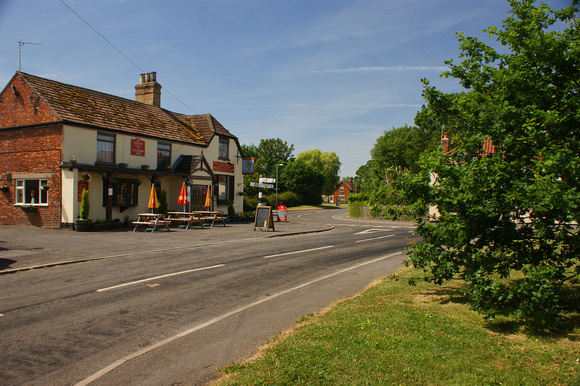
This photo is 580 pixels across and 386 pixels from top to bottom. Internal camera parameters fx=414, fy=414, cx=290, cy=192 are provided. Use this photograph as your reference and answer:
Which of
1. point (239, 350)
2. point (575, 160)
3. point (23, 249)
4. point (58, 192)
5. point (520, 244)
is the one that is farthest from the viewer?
point (58, 192)

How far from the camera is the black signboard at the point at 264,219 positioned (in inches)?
923

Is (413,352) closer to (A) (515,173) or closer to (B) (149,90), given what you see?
(A) (515,173)

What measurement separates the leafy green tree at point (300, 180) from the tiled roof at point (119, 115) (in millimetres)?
41590

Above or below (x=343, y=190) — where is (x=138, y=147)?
above

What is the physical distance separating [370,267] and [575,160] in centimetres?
740

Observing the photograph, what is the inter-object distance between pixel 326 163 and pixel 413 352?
103 meters

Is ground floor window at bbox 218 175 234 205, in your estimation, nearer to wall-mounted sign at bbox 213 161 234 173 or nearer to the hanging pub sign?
wall-mounted sign at bbox 213 161 234 173

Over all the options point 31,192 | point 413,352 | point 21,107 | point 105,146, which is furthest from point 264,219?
point 413,352

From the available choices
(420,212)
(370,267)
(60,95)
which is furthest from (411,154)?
(420,212)

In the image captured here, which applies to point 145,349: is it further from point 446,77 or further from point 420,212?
point 446,77

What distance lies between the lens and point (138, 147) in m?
26.3

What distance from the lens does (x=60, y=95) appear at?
23.9 m

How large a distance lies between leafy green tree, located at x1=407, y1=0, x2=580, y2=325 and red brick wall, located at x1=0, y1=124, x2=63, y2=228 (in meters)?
21.0

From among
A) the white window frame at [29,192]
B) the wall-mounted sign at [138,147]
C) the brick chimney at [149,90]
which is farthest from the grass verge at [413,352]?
the brick chimney at [149,90]
